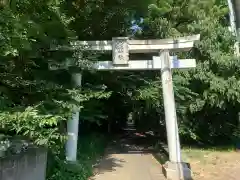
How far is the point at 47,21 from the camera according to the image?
6.96m

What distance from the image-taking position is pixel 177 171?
8.84 m

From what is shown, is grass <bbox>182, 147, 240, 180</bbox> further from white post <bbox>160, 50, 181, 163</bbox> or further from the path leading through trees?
the path leading through trees

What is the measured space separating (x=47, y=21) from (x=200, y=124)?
9858 millimetres

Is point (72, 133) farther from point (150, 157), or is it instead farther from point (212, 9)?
point (212, 9)

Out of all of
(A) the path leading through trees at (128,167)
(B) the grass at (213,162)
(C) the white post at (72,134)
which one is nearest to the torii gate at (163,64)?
(C) the white post at (72,134)

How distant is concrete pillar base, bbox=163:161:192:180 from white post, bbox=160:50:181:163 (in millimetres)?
186

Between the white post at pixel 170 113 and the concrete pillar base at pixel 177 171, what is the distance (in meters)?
0.19

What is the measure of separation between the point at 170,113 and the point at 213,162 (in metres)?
3.32

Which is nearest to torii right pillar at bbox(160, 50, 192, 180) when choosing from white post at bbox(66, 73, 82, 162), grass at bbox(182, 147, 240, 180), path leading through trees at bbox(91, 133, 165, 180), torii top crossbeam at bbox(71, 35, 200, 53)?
torii top crossbeam at bbox(71, 35, 200, 53)

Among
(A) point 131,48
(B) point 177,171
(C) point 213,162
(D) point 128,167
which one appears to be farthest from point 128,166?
(A) point 131,48

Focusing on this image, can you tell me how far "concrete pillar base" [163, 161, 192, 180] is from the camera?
28.5ft

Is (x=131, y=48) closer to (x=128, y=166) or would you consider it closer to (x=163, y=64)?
(x=163, y=64)

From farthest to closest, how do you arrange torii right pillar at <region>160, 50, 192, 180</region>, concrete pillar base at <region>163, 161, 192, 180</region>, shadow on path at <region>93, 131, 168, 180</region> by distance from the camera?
torii right pillar at <region>160, 50, 192, 180</region>, shadow on path at <region>93, 131, 168, 180</region>, concrete pillar base at <region>163, 161, 192, 180</region>

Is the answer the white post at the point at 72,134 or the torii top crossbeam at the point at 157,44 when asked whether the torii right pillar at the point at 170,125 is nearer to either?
the torii top crossbeam at the point at 157,44
